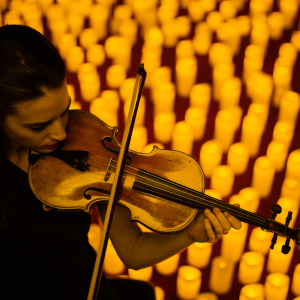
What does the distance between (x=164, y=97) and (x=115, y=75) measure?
24cm

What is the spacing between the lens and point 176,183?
2.30ft

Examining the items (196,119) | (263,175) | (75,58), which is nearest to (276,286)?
(263,175)

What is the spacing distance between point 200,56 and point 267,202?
681 mm

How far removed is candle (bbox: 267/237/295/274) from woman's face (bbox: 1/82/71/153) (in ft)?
2.25

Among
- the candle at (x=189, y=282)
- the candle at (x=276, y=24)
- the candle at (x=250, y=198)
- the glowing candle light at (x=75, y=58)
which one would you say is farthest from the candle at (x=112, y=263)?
the candle at (x=276, y=24)

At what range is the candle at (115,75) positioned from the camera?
4.52 feet

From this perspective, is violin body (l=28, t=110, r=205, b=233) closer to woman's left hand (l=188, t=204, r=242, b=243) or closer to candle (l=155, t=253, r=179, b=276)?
woman's left hand (l=188, t=204, r=242, b=243)

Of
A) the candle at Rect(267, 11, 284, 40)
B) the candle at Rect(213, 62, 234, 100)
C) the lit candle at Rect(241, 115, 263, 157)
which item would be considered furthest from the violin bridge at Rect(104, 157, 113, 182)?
the candle at Rect(267, 11, 284, 40)

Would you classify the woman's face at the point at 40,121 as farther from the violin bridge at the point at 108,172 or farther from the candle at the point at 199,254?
the candle at the point at 199,254

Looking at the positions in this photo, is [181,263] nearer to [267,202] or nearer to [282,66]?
[267,202]

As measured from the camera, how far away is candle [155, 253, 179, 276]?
1026mm

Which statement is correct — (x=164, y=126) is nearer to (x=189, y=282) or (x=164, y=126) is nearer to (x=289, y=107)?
(x=289, y=107)

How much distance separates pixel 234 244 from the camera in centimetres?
102

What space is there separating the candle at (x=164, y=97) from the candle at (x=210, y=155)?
9.8 inches
